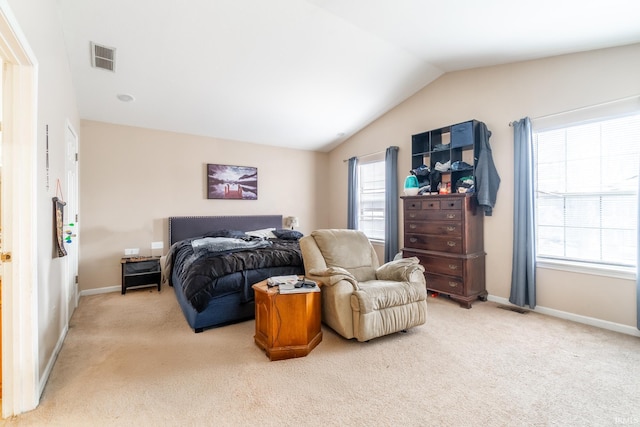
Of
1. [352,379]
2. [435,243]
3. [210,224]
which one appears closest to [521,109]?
[435,243]

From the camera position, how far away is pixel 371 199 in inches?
215

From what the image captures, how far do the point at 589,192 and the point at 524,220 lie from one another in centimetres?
64

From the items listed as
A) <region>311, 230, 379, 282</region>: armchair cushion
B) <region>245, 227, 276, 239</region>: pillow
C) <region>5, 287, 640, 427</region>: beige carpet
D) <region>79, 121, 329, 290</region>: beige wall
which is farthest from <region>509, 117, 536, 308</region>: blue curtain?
<region>79, 121, 329, 290</region>: beige wall

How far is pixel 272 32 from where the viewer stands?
296 cm

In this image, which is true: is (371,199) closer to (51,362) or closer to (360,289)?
(360,289)

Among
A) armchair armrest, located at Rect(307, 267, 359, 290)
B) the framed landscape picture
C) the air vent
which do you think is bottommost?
armchair armrest, located at Rect(307, 267, 359, 290)

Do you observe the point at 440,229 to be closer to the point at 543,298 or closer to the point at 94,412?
the point at 543,298

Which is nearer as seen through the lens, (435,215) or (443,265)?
(443,265)

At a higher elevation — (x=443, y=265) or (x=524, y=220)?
(x=524, y=220)

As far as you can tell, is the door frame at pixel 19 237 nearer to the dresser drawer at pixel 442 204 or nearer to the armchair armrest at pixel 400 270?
the armchair armrest at pixel 400 270

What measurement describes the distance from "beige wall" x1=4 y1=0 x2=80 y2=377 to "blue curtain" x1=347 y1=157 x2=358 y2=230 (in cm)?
422

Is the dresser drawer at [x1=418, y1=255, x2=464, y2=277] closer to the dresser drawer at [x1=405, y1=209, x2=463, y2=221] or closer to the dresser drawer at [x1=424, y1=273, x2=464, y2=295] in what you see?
the dresser drawer at [x1=424, y1=273, x2=464, y2=295]

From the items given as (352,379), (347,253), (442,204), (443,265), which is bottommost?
(352,379)

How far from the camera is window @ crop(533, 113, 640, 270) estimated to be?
2.81m
